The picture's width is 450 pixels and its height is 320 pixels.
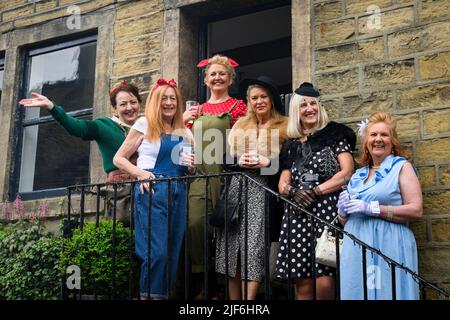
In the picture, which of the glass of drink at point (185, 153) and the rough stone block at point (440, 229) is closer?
the rough stone block at point (440, 229)

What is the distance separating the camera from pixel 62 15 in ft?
23.6

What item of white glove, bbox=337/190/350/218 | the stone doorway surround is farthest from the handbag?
the stone doorway surround

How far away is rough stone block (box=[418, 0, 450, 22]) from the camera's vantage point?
4931 millimetres

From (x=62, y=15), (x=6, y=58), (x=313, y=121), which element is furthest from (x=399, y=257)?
(x=6, y=58)

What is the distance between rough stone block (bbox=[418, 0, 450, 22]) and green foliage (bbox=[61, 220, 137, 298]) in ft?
9.98

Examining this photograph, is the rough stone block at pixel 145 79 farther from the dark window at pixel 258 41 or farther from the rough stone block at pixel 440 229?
the rough stone block at pixel 440 229

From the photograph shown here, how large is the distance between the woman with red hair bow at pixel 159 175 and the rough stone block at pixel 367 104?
1428 millimetres

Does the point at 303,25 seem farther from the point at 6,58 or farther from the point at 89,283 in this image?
the point at 6,58

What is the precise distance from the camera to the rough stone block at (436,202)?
4625 mm

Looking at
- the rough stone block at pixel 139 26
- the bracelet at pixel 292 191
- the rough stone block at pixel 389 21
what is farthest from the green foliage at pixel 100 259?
the rough stone block at pixel 389 21

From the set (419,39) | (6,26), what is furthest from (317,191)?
(6,26)

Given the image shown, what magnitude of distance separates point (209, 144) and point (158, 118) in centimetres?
46

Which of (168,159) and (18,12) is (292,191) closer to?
(168,159)
